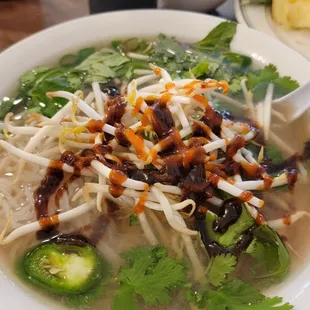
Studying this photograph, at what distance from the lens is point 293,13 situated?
1.88 m

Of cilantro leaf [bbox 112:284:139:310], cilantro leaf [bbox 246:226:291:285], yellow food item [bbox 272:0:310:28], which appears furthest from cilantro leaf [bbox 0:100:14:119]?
yellow food item [bbox 272:0:310:28]

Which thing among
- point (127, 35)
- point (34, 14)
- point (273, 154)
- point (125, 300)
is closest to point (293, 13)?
point (127, 35)

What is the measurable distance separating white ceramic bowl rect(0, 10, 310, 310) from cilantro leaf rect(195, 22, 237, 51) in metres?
0.02

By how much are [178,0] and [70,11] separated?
1.50 feet

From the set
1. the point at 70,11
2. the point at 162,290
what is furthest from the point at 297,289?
the point at 70,11

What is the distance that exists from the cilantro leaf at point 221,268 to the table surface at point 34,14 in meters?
1.25

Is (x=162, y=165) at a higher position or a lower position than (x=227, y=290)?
higher

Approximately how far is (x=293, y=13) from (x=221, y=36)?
394 mm

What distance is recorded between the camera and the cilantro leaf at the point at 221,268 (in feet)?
3.50

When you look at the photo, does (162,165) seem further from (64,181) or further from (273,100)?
(273,100)

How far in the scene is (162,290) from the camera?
1.05m

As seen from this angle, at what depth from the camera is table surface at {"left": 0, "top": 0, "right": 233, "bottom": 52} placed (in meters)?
1.95

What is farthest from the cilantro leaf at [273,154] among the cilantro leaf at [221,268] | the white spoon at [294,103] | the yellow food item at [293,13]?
the yellow food item at [293,13]

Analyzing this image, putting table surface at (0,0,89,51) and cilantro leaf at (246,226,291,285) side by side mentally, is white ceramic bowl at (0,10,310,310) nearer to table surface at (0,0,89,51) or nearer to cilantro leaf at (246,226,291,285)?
table surface at (0,0,89,51)
